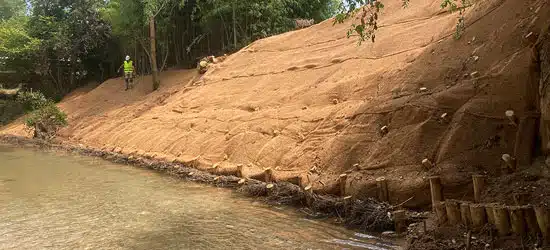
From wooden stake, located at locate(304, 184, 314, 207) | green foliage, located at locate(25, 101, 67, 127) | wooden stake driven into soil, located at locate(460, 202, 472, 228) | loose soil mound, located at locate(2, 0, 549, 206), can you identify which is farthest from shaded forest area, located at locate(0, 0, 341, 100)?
wooden stake driven into soil, located at locate(460, 202, 472, 228)

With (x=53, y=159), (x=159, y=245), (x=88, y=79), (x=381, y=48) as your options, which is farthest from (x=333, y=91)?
(x=88, y=79)

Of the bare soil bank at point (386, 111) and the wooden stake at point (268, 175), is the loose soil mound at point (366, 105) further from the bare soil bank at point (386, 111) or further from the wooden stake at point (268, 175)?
the wooden stake at point (268, 175)

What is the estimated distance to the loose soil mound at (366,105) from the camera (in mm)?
5824

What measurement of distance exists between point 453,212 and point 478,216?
0.28 metres

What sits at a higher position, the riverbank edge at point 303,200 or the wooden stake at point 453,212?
the wooden stake at point 453,212

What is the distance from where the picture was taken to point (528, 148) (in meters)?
5.20

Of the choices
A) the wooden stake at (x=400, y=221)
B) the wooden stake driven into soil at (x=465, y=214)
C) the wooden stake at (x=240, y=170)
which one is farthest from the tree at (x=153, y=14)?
the wooden stake driven into soil at (x=465, y=214)

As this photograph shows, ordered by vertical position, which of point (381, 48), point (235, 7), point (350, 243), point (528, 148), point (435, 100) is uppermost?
point (235, 7)

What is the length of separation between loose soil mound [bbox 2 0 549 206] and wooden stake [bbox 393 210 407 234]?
0.42 metres

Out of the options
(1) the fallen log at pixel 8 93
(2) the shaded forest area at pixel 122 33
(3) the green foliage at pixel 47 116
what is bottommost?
(3) the green foliage at pixel 47 116

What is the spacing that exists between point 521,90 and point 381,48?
5.22 m

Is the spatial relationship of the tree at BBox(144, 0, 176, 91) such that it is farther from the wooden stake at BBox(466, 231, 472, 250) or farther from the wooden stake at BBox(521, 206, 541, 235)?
the wooden stake at BBox(521, 206, 541, 235)

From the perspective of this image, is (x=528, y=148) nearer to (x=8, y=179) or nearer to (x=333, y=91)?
(x=333, y=91)

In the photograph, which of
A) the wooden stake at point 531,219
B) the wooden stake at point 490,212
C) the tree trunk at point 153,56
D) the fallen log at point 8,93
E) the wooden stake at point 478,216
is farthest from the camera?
the fallen log at point 8,93
